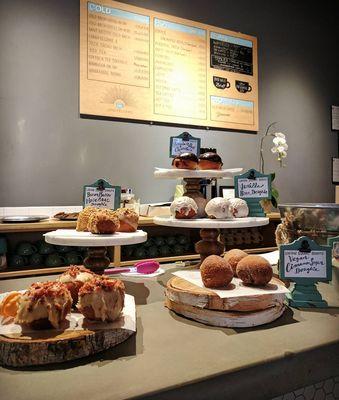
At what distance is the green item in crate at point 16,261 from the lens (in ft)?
7.57

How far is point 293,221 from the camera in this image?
1060mm

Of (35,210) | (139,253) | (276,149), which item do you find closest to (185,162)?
(139,253)

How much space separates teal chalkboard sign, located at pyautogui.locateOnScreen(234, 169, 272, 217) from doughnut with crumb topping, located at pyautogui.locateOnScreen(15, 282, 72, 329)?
0.96 meters

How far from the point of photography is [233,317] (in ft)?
2.65

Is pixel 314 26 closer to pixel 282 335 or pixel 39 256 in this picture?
pixel 39 256

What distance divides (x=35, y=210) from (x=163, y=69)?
5.34 ft

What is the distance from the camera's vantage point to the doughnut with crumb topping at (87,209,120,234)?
107 cm

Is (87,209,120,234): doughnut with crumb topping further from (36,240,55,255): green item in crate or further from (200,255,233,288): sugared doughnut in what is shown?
(36,240,55,255): green item in crate

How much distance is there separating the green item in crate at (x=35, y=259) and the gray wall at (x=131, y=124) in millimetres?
429

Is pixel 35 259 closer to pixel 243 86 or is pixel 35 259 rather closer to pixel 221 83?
pixel 221 83

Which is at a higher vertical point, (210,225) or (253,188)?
(253,188)

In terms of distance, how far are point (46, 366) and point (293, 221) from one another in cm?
80

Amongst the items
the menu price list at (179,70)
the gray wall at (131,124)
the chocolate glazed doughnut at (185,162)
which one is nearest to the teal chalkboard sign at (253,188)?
the chocolate glazed doughnut at (185,162)

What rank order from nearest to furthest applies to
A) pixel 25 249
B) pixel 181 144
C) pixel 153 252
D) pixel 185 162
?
pixel 185 162 → pixel 181 144 → pixel 25 249 → pixel 153 252
